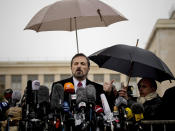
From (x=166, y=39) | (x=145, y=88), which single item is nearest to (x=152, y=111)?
(x=145, y=88)

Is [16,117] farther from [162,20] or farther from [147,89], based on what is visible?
[162,20]

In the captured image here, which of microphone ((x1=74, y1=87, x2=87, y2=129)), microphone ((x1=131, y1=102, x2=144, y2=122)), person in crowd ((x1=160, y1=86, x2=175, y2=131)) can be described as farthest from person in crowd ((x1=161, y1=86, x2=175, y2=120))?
microphone ((x1=74, y1=87, x2=87, y2=129))

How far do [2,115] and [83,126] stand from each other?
4.53 ft

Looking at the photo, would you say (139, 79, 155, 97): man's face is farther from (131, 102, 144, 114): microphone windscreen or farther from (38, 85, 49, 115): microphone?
(38, 85, 49, 115): microphone

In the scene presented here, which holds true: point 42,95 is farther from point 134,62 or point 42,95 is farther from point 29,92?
point 134,62

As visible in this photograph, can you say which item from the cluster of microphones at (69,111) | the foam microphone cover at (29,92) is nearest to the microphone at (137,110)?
the cluster of microphones at (69,111)

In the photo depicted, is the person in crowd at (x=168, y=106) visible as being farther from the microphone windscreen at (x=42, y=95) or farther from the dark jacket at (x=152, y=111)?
the microphone windscreen at (x=42, y=95)

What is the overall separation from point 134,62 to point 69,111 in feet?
6.45

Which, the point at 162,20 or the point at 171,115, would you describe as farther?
the point at 162,20

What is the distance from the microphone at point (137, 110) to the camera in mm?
4404

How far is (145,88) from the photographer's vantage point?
17.4ft

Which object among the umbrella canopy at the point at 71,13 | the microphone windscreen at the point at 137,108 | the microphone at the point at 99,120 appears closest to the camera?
the microphone at the point at 99,120

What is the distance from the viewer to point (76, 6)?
5.50 metres

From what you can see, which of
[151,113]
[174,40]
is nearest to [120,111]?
[151,113]
